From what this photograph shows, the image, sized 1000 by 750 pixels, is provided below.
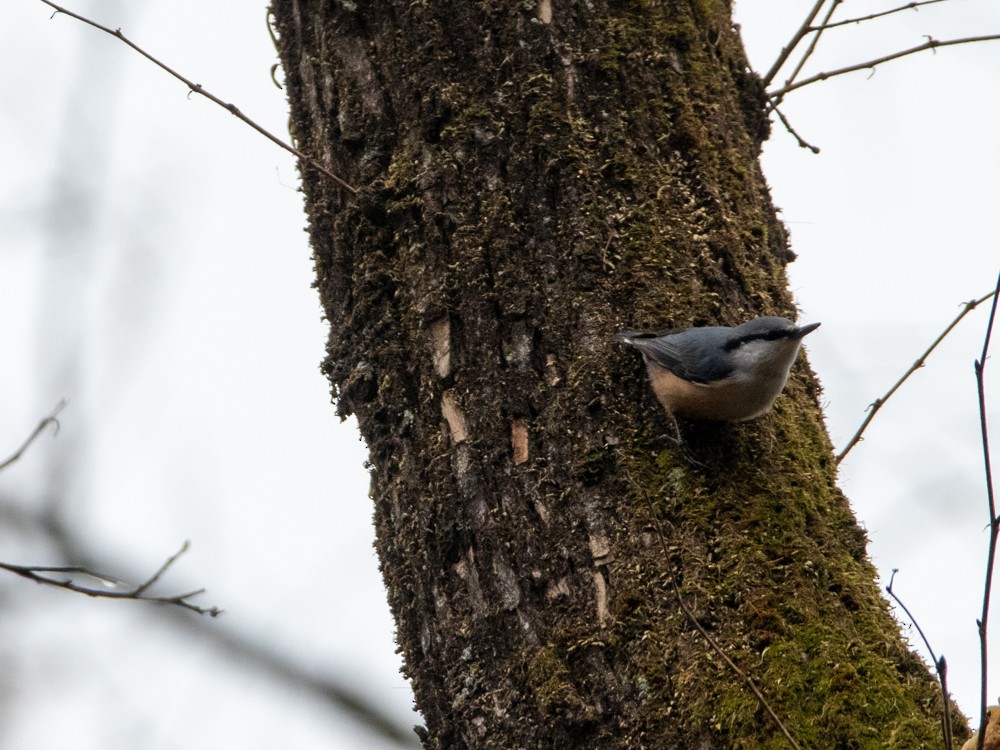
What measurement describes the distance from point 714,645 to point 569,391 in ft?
2.26

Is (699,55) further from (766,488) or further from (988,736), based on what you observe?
(988,736)

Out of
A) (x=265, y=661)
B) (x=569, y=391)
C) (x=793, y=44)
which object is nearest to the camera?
(x=569, y=391)

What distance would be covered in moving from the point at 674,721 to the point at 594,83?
147cm

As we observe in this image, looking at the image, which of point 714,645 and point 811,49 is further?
point 811,49

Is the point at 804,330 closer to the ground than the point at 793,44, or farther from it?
closer to the ground

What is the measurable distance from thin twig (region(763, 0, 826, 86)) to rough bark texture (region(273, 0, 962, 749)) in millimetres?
139

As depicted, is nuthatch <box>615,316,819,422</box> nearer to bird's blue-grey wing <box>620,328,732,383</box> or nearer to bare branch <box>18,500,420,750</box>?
bird's blue-grey wing <box>620,328,732,383</box>

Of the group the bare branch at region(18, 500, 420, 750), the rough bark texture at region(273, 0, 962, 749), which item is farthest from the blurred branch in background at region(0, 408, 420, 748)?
the rough bark texture at region(273, 0, 962, 749)

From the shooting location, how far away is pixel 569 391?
Answer: 212 cm

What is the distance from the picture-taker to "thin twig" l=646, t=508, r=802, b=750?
1.61m

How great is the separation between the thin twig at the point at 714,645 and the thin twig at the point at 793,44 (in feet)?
4.60

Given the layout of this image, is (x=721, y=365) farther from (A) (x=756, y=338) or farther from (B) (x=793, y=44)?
(B) (x=793, y=44)

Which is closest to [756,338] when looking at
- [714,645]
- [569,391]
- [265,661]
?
[569,391]

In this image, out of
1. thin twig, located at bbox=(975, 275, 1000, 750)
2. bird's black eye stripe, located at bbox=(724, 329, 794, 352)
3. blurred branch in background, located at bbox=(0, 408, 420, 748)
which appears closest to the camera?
thin twig, located at bbox=(975, 275, 1000, 750)
